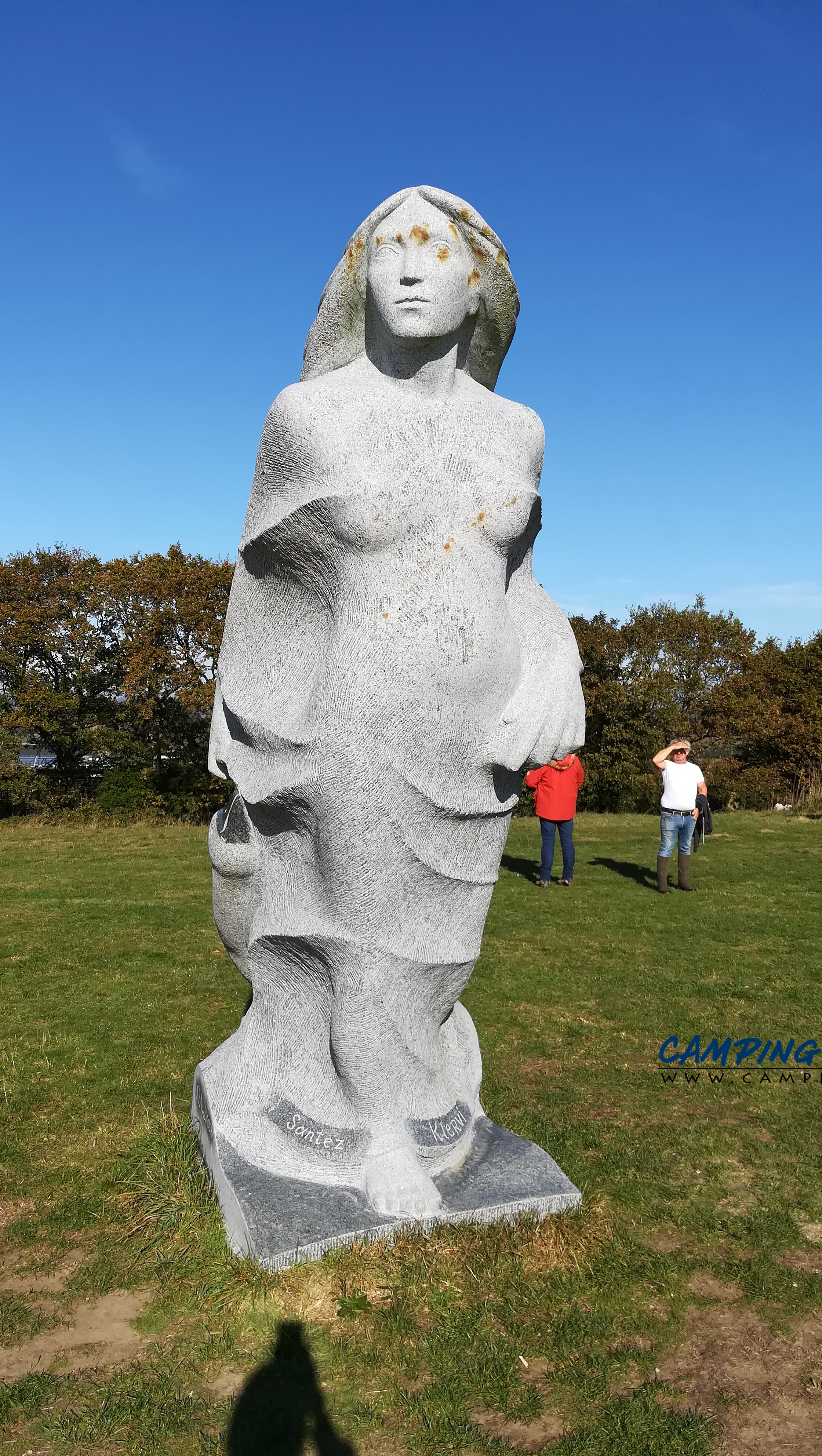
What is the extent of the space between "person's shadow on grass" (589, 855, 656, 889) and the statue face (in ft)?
29.4

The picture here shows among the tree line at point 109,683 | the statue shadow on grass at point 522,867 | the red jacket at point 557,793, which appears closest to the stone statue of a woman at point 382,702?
the red jacket at point 557,793

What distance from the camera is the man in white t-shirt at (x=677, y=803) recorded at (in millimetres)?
10789

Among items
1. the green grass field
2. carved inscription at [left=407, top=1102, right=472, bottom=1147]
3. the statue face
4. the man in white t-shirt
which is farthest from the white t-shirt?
the statue face

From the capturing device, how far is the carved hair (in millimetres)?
3377

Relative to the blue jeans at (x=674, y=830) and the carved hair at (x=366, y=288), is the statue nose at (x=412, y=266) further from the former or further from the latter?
the blue jeans at (x=674, y=830)

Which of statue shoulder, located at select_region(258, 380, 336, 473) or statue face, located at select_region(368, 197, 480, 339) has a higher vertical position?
statue face, located at select_region(368, 197, 480, 339)

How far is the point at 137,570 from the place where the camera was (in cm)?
1853

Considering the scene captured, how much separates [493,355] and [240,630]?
140cm

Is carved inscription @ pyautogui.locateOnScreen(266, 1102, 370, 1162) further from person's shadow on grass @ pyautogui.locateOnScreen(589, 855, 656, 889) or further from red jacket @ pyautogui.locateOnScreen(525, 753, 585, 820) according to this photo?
person's shadow on grass @ pyautogui.locateOnScreen(589, 855, 656, 889)

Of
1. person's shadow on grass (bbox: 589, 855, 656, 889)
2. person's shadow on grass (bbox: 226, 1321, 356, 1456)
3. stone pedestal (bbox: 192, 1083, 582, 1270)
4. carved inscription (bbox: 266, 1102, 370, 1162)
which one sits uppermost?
person's shadow on grass (bbox: 589, 855, 656, 889)

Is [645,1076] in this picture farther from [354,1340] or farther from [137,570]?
[137,570]

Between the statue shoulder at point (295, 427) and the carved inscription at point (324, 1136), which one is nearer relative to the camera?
the statue shoulder at point (295, 427)

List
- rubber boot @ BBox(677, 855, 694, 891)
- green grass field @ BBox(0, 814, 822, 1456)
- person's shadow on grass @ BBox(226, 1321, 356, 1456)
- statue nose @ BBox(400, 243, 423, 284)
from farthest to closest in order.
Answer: rubber boot @ BBox(677, 855, 694, 891) < statue nose @ BBox(400, 243, 423, 284) < green grass field @ BBox(0, 814, 822, 1456) < person's shadow on grass @ BBox(226, 1321, 356, 1456)

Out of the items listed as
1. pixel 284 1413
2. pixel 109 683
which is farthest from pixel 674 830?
pixel 109 683
